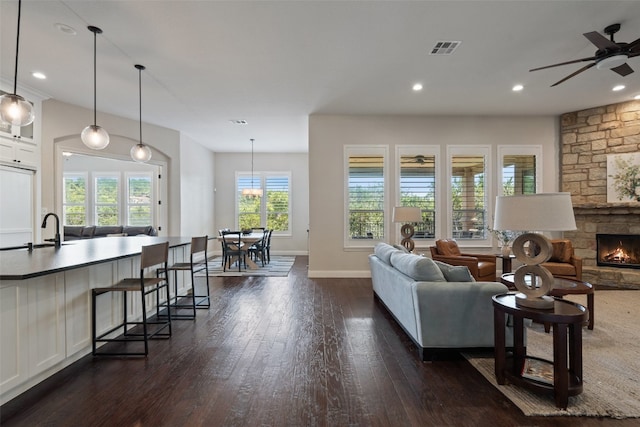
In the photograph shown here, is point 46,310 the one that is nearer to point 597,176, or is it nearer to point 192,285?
point 192,285

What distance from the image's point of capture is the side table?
1.96 metres

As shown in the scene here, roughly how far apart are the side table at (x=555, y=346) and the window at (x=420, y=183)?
149 inches

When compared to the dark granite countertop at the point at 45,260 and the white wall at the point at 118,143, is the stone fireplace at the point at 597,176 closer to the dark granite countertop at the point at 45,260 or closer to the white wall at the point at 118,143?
the dark granite countertop at the point at 45,260

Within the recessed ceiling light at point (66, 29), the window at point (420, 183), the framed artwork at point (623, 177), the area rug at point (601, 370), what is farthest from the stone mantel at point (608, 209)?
the recessed ceiling light at point (66, 29)

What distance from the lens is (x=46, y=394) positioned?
7.18ft

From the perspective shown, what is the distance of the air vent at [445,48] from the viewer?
11.4 feet

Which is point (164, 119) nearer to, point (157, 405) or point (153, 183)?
point (153, 183)

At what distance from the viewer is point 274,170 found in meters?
9.71

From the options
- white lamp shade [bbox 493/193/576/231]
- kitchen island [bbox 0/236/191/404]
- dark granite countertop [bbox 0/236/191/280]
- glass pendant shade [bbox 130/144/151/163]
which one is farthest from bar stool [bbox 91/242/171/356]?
white lamp shade [bbox 493/193/576/231]

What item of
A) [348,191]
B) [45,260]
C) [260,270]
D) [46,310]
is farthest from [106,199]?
[46,310]

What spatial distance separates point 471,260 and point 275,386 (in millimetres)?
3478

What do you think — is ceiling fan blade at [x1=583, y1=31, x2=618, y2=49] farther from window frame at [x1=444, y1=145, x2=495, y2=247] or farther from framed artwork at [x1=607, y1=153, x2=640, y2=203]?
framed artwork at [x1=607, y1=153, x2=640, y2=203]

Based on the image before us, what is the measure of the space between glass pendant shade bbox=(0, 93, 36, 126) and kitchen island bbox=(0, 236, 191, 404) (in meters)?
1.17

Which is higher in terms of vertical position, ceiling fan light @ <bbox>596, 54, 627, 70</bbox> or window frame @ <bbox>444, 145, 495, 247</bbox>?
ceiling fan light @ <bbox>596, 54, 627, 70</bbox>
